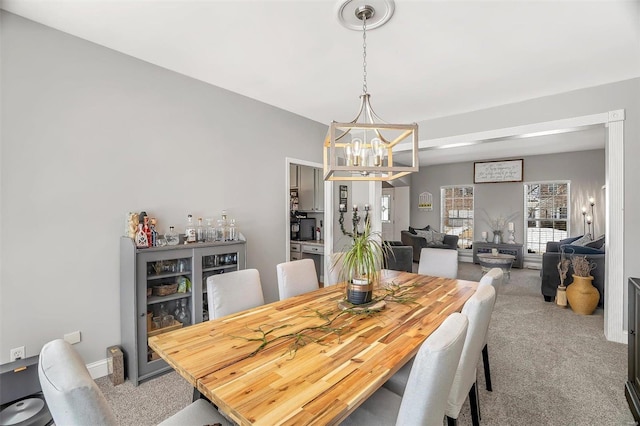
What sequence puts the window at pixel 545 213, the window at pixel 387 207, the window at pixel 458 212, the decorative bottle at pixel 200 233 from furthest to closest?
the window at pixel 387 207 < the window at pixel 458 212 < the window at pixel 545 213 < the decorative bottle at pixel 200 233

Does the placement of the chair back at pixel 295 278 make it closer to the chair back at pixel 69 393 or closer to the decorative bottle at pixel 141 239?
the decorative bottle at pixel 141 239

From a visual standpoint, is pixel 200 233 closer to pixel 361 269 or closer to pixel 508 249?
pixel 361 269

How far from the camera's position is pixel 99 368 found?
2.42m

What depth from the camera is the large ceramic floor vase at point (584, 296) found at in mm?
3834

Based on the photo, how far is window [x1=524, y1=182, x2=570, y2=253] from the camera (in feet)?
22.7

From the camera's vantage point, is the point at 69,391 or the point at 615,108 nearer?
the point at 69,391

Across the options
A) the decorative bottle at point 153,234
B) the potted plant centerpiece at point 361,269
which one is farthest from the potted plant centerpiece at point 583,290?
the decorative bottle at point 153,234

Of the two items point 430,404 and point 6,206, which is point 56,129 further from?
point 430,404

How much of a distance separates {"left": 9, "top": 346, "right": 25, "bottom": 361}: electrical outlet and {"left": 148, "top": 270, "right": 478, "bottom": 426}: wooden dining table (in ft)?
4.85

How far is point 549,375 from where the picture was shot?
2469 mm

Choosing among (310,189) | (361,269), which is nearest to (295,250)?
(310,189)

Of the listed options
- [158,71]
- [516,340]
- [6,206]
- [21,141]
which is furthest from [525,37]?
[6,206]

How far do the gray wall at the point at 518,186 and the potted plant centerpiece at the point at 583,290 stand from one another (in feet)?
11.5

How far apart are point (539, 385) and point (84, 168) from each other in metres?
3.95
